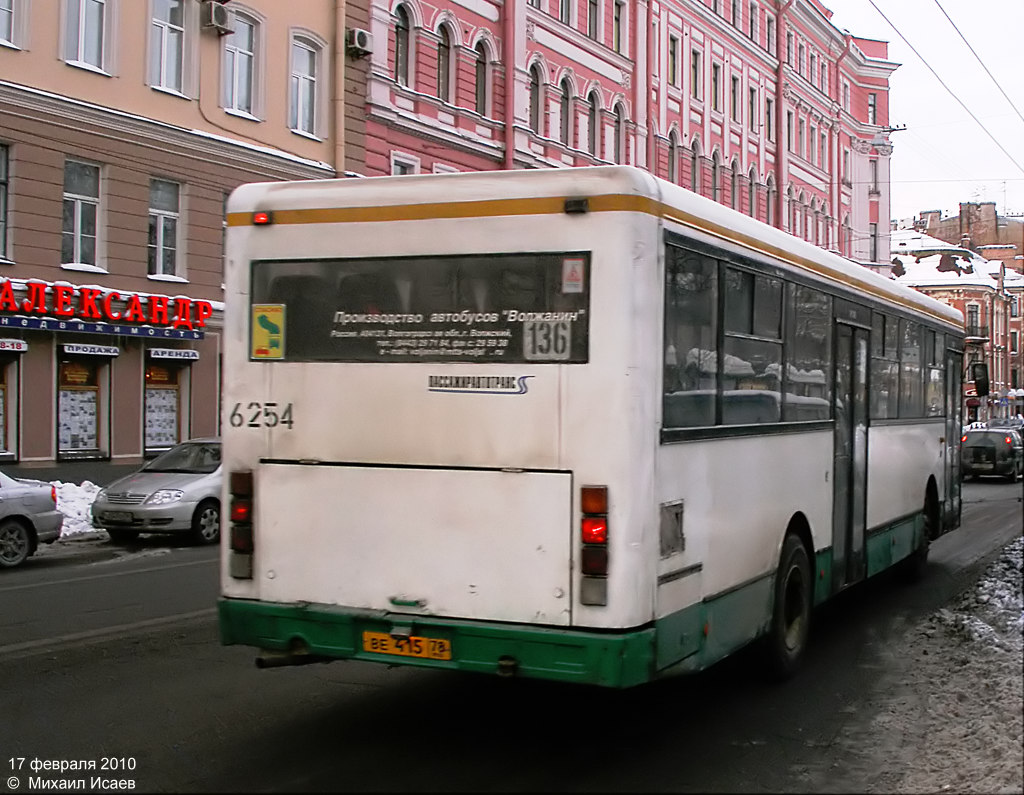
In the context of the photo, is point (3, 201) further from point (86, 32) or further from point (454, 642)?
point (454, 642)

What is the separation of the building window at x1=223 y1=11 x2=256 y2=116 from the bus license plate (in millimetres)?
22394

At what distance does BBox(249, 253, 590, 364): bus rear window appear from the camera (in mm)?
6023

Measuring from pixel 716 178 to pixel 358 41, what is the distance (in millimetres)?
21439

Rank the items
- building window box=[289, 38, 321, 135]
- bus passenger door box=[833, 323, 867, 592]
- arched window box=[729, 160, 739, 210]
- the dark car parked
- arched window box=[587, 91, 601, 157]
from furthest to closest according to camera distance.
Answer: arched window box=[729, 160, 739, 210] < arched window box=[587, 91, 601, 157] < the dark car parked < building window box=[289, 38, 321, 135] < bus passenger door box=[833, 323, 867, 592]

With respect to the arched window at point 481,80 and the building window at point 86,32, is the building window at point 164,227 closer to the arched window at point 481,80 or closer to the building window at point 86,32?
the building window at point 86,32

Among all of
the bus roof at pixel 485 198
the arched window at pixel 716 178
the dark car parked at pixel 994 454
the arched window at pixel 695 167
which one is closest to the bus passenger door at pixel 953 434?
the bus roof at pixel 485 198

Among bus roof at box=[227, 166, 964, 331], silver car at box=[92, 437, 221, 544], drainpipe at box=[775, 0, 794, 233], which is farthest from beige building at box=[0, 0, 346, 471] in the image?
drainpipe at box=[775, 0, 794, 233]

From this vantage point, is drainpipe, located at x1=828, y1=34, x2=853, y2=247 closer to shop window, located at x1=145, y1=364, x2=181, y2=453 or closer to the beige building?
the beige building

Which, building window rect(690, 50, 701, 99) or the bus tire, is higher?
building window rect(690, 50, 701, 99)

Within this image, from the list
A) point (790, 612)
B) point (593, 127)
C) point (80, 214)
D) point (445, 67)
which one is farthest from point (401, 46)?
point (790, 612)

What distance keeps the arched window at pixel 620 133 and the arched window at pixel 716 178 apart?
23.8 feet

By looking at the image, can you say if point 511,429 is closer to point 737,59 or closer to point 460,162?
point 460,162

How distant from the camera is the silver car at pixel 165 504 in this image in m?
17.2

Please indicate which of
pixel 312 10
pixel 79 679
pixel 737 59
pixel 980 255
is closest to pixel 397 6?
pixel 312 10
